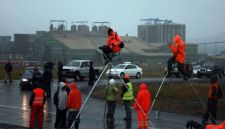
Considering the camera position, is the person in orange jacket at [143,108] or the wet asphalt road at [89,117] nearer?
the person in orange jacket at [143,108]

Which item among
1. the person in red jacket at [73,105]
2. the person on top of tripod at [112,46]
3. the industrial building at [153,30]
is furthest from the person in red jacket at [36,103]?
the industrial building at [153,30]

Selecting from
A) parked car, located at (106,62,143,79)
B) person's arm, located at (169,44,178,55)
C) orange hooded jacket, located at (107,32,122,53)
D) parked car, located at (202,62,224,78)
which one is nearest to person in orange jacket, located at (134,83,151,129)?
person's arm, located at (169,44,178,55)

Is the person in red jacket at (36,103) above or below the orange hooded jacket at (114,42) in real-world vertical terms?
below

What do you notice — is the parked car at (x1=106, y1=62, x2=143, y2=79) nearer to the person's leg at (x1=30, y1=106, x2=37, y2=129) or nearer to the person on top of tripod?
the person's leg at (x1=30, y1=106, x2=37, y2=129)

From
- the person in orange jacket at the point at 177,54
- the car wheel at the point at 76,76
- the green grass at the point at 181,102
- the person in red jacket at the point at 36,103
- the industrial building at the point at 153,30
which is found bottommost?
the green grass at the point at 181,102

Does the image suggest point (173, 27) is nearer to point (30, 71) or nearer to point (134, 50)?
point (134, 50)

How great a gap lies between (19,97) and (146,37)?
185 ft

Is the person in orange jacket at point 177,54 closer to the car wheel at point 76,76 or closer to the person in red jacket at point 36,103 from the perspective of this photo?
the person in red jacket at point 36,103

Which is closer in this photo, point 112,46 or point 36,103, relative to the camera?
point 112,46

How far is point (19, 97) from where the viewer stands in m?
28.2

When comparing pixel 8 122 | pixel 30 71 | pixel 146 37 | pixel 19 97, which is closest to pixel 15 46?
pixel 146 37

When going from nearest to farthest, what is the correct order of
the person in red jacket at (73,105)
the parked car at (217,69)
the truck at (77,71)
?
the person in red jacket at (73,105) → the truck at (77,71) → the parked car at (217,69)

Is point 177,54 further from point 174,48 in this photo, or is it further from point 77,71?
point 77,71

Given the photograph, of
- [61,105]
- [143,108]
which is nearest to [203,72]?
[143,108]
